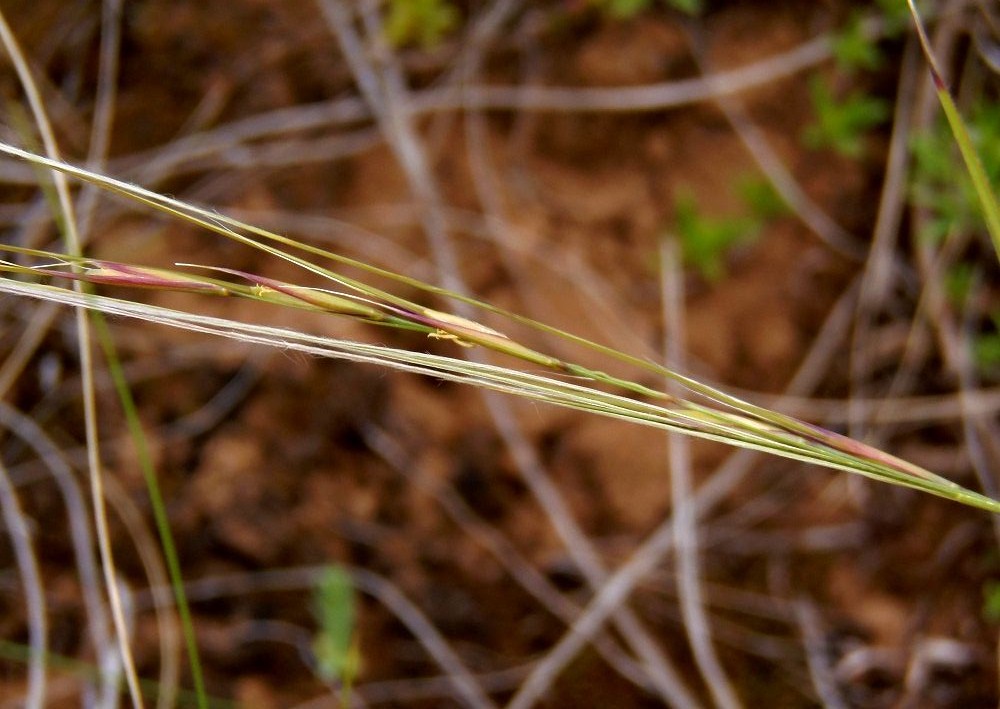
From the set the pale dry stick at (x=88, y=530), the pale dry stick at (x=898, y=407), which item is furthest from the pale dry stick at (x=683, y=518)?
the pale dry stick at (x=88, y=530)

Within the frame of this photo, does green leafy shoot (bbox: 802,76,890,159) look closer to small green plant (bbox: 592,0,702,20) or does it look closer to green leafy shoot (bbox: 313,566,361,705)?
small green plant (bbox: 592,0,702,20)

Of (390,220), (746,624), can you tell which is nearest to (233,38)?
(390,220)

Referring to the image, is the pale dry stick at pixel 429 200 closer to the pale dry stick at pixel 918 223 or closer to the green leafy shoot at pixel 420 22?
the green leafy shoot at pixel 420 22

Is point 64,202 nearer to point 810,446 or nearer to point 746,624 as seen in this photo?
point 810,446

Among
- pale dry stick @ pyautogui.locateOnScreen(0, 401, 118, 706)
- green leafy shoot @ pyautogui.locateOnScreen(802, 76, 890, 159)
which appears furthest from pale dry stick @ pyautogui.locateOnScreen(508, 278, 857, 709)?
pale dry stick @ pyautogui.locateOnScreen(0, 401, 118, 706)

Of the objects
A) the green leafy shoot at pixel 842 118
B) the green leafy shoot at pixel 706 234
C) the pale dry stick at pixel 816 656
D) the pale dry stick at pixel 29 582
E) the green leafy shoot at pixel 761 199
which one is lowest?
the pale dry stick at pixel 29 582
